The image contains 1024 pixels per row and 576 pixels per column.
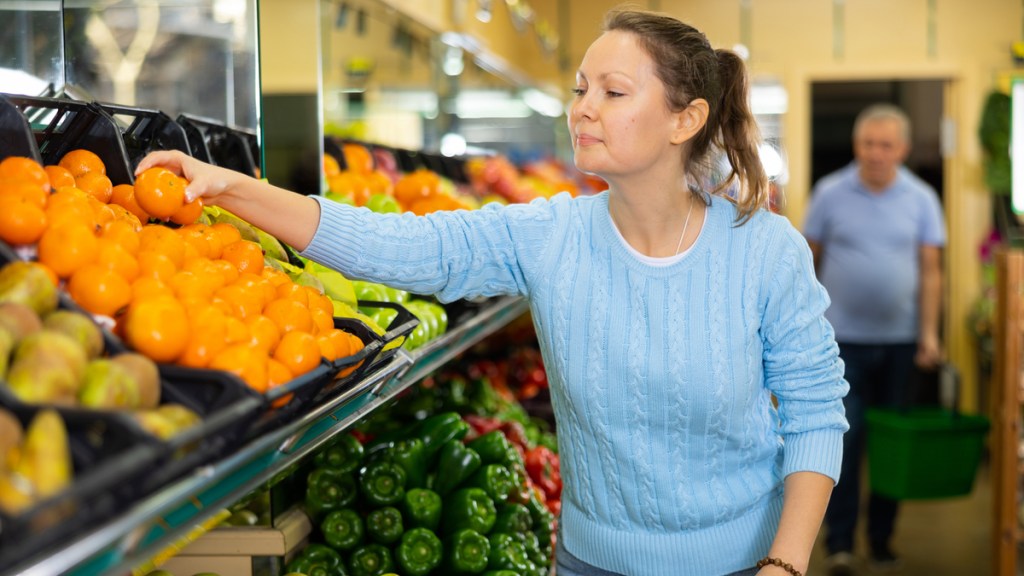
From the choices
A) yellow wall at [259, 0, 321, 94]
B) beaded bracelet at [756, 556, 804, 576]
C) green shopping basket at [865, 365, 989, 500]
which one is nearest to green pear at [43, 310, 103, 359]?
beaded bracelet at [756, 556, 804, 576]

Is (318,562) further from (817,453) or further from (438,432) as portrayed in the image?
(817,453)

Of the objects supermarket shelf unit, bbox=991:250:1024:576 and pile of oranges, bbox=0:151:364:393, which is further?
supermarket shelf unit, bbox=991:250:1024:576

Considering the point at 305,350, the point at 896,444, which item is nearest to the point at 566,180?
the point at 896,444

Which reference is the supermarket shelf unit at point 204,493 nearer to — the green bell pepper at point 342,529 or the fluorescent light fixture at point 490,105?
the green bell pepper at point 342,529

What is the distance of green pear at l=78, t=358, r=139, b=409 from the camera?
1.03 metres

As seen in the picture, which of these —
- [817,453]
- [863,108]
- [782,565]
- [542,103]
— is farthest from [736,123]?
[863,108]

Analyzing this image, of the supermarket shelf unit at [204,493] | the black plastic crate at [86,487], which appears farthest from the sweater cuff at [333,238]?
the black plastic crate at [86,487]

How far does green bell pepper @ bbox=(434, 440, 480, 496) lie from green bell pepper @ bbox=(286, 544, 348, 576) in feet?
1.26

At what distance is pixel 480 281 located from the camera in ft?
6.18

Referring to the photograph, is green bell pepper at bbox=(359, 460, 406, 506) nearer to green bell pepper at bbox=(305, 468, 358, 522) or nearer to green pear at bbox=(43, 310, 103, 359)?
green bell pepper at bbox=(305, 468, 358, 522)

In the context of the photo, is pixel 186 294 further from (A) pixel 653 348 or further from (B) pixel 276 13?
(B) pixel 276 13

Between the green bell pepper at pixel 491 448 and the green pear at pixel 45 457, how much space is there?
1818 millimetres

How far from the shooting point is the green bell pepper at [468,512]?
2424 mm

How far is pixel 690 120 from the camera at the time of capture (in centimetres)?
187
